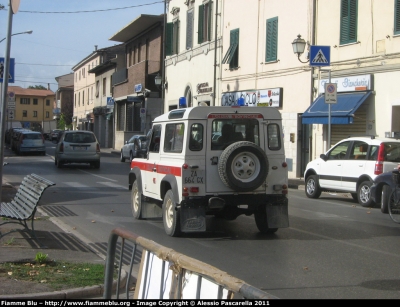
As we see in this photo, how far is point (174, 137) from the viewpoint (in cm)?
1084

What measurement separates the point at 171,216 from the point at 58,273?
344cm

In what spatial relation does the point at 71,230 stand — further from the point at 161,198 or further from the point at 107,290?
the point at 107,290

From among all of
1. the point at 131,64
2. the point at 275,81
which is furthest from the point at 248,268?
the point at 131,64

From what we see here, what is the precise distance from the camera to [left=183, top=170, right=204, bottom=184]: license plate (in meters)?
10.1

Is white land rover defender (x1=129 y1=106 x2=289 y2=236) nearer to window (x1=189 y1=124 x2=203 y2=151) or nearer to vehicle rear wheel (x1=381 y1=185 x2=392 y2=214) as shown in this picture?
window (x1=189 y1=124 x2=203 y2=151)

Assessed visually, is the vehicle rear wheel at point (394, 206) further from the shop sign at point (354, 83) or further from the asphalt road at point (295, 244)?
the shop sign at point (354, 83)

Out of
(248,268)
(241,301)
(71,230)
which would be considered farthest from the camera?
(71,230)

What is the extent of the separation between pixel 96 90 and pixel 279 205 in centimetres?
5736

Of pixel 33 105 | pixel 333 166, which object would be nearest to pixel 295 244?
pixel 333 166

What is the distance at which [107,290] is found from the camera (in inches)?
197

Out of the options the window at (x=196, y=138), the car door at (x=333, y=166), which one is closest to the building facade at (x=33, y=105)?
the car door at (x=333, y=166)

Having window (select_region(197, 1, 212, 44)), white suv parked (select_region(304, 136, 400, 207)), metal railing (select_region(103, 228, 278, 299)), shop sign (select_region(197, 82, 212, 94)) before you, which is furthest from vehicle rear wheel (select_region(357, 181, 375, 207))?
window (select_region(197, 1, 212, 44))

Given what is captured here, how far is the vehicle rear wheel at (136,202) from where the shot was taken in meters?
12.6

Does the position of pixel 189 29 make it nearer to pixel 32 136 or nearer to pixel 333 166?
pixel 32 136
